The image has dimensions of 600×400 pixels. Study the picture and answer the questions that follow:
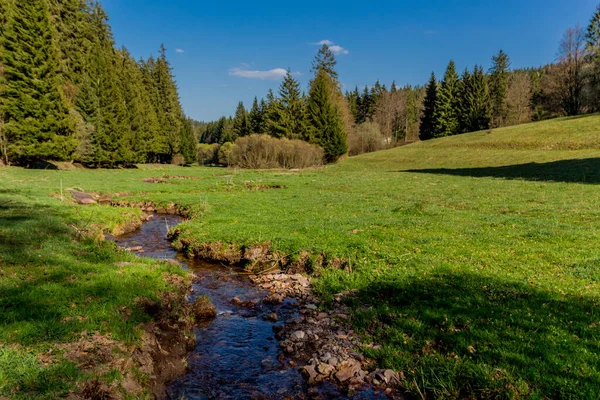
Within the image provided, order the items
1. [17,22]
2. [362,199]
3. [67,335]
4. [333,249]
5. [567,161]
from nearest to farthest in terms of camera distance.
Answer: [67,335] < [333,249] < [362,199] < [17,22] < [567,161]

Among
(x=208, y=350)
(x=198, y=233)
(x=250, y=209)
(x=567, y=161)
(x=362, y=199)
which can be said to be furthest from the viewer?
(x=567, y=161)

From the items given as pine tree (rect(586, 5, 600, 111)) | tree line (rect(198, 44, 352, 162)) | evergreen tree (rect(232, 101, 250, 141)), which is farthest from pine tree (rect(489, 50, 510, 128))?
evergreen tree (rect(232, 101, 250, 141))

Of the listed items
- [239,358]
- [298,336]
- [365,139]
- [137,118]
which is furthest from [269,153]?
[239,358]

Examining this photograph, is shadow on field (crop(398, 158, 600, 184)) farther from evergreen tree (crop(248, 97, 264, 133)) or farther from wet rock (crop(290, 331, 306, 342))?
evergreen tree (crop(248, 97, 264, 133))

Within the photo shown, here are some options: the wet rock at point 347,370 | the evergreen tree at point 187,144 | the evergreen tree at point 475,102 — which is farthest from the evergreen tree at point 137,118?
the evergreen tree at point 475,102

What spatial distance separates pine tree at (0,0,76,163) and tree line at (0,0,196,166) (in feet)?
0.27

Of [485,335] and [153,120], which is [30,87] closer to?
[153,120]

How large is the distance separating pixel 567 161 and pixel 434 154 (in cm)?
2298

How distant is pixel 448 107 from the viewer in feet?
271

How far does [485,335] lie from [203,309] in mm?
6075

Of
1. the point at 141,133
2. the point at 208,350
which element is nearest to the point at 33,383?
the point at 208,350

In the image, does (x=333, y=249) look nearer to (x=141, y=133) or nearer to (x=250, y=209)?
(x=250, y=209)

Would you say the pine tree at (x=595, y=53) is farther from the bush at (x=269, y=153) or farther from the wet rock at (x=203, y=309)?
the wet rock at (x=203, y=309)

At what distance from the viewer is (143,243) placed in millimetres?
14000
